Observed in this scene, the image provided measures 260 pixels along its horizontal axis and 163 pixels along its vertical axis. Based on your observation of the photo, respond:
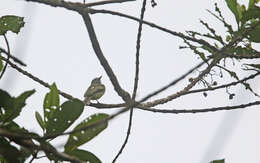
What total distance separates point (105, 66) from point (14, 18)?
0.47m

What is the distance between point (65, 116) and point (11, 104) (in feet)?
A: 0.60

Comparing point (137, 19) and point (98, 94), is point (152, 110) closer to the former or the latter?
point (137, 19)

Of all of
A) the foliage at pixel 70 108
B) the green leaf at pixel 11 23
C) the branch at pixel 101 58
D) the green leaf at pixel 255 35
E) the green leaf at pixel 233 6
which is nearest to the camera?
the foliage at pixel 70 108

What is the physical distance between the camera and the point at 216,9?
250 cm

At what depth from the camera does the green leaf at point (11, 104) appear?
1.58 m

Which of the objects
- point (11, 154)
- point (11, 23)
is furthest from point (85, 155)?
point (11, 23)

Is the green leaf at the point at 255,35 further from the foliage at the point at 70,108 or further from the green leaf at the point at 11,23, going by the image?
the green leaf at the point at 11,23

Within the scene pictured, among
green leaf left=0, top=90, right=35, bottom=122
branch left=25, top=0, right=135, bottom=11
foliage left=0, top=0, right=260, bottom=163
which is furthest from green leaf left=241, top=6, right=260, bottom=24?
green leaf left=0, top=90, right=35, bottom=122

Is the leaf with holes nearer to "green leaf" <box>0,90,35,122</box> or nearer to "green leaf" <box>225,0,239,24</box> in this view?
"green leaf" <box>0,90,35,122</box>

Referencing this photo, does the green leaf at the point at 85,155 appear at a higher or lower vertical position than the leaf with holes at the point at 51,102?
lower

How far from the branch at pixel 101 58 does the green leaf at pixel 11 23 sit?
1.13 ft

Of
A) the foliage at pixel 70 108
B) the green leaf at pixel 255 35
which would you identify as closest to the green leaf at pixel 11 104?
the foliage at pixel 70 108

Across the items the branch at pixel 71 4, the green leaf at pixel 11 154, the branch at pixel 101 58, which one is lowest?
the green leaf at pixel 11 154

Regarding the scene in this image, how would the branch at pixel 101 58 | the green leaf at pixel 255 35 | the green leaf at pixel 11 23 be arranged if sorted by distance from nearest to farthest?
the branch at pixel 101 58
the green leaf at pixel 11 23
the green leaf at pixel 255 35
